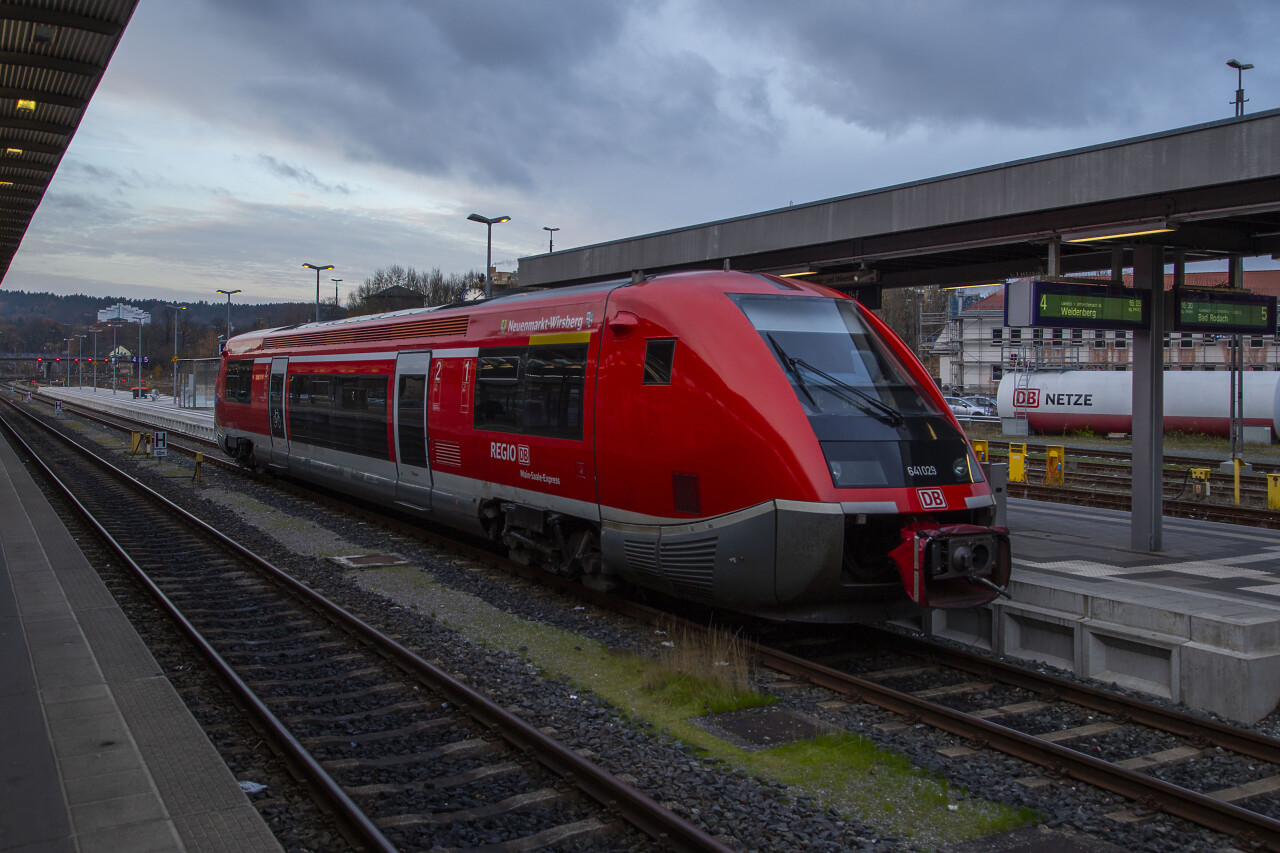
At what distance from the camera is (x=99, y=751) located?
5.70 meters

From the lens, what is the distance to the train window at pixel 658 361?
8.41m

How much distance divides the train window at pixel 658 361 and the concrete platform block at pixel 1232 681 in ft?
15.3

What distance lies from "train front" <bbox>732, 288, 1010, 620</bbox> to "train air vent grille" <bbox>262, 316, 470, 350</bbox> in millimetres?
5405

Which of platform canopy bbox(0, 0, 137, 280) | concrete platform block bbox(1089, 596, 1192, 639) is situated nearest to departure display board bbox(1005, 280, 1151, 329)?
concrete platform block bbox(1089, 596, 1192, 639)

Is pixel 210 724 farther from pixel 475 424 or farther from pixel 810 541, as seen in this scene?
pixel 475 424

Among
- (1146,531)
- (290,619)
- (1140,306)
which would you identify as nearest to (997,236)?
(1140,306)

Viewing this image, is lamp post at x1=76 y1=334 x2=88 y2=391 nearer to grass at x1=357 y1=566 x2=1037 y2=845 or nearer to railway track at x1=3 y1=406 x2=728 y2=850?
railway track at x1=3 y1=406 x2=728 y2=850

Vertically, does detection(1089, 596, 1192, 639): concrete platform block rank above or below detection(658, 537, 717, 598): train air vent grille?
below

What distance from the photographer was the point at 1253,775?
5.80 meters

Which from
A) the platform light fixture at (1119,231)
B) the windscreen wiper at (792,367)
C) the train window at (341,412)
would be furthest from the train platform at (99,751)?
the platform light fixture at (1119,231)

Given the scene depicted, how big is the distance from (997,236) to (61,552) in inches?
509

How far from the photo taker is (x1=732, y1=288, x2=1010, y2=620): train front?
23.9 ft

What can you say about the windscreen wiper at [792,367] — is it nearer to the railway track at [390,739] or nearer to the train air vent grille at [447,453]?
the railway track at [390,739]

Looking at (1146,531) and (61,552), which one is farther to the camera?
(61,552)
